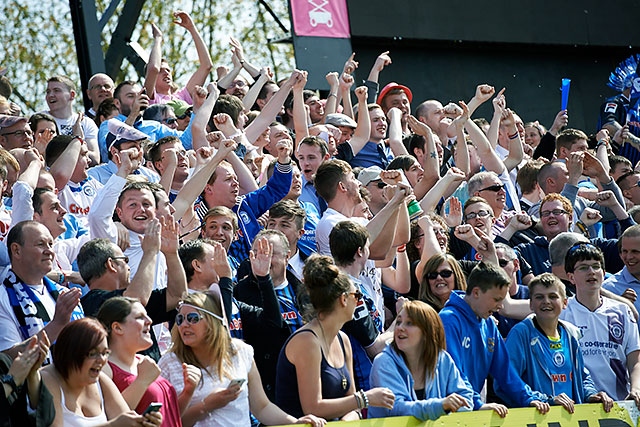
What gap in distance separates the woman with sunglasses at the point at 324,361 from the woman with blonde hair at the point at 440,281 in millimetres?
1222

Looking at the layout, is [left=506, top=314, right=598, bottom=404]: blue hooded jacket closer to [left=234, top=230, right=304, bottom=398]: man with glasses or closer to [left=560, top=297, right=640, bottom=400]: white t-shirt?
[left=560, top=297, right=640, bottom=400]: white t-shirt

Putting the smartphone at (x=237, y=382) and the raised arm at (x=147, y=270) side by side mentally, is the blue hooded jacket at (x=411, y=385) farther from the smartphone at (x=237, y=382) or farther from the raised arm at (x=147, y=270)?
the raised arm at (x=147, y=270)

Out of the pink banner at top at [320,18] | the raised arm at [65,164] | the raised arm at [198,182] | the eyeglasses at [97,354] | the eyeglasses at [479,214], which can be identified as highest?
the pink banner at top at [320,18]

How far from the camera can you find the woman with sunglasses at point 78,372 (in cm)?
541

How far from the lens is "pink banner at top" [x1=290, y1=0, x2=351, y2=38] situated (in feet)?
51.4

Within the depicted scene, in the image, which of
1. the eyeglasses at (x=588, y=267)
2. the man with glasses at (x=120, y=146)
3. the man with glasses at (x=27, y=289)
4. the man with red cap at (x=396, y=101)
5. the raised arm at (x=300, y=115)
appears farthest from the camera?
the man with red cap at (x=396, y=101)

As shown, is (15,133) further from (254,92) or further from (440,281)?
(440,281)

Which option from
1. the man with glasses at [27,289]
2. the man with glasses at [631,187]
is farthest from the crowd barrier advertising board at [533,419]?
the man with glasses at [631,187]

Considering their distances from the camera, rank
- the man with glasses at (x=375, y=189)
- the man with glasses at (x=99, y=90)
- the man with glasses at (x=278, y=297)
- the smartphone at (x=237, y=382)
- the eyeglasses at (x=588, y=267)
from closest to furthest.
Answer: the smartphone at (x=237, y=382) < the man with glasses at (x=278, y=297) < the eyeglasses at (x=588, y=267) < the man with glasses at (x=375, y=189) < the man with glasses at (x=99, y=90)

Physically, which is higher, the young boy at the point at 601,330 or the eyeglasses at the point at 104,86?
the eyeglasses at the point at 104,86

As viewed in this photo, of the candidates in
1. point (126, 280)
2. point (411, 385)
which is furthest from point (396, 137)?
point (126, 280)

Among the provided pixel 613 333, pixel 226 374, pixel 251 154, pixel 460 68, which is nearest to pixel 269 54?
pixel 460 68

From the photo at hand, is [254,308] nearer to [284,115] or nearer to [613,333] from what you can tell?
[613,333]

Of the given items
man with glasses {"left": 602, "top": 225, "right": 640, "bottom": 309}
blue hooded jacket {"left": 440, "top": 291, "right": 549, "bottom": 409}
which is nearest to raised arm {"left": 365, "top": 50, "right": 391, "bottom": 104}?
man with glasses {"left": 602, "top": 225, "right": 640, "bottom": 309}
